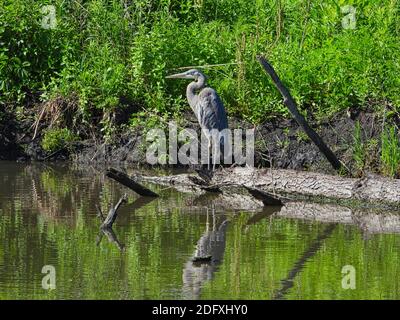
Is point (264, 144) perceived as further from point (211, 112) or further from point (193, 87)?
point (193, 87)

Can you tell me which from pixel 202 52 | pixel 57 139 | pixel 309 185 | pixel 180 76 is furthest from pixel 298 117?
pixel 57 139

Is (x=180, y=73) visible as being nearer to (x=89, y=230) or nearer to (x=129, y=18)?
(x=129, y=18)

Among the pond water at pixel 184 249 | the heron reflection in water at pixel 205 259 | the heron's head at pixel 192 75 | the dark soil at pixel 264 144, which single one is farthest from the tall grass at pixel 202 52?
the heron reflection in water at pixel 205 259

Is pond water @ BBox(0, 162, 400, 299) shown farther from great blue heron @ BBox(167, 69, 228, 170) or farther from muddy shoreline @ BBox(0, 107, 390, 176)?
muddy shoreline @ BBox(0, 107, 390, 176)

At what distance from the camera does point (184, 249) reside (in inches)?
413

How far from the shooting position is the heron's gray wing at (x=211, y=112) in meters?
14.0

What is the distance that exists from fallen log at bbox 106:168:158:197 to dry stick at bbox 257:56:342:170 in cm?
186

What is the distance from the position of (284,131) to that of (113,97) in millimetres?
2348

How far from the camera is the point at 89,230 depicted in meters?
11.2

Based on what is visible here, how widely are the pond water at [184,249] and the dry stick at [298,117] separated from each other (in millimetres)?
752

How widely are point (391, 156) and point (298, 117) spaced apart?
1.13 meters
